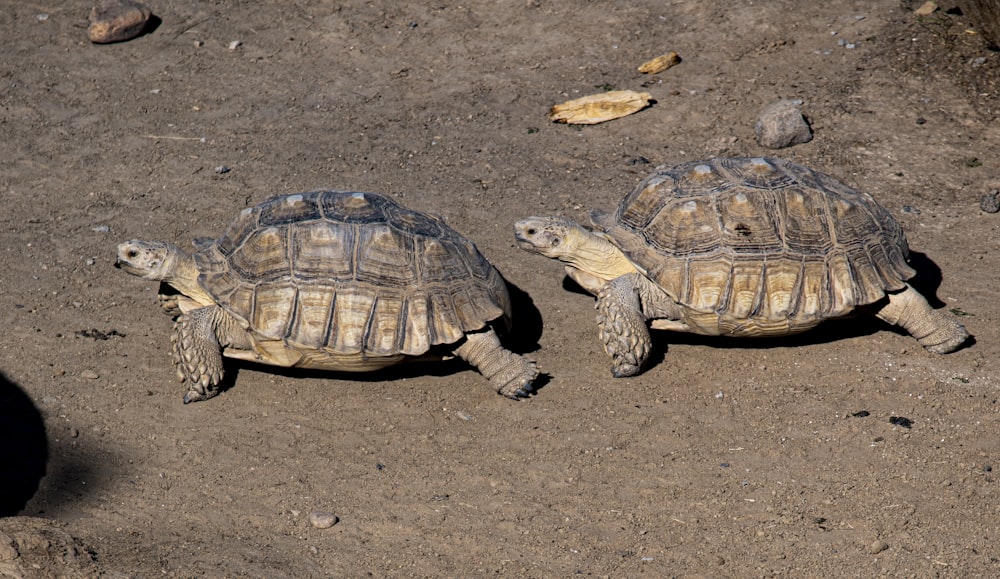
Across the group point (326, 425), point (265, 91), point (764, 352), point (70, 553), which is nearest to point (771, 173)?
point (764, 352)

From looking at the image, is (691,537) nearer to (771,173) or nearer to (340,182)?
(771,173)

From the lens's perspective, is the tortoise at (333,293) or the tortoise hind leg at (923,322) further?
the tortoise hind leg at (923,322)

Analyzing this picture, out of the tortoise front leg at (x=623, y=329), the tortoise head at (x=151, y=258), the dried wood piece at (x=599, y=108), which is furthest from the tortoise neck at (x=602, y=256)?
the dried wood piece at (x=599, y=108)

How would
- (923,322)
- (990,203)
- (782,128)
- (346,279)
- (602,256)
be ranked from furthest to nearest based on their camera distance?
(782,128), (990,203), (602,256), (923,322), (346,279)

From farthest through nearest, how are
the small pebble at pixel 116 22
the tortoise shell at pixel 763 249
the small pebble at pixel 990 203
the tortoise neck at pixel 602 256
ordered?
the small pebble at pixel 116 22
the small pebble at pixel 990 203
the tortoise neck at pixel 602 256
the tortoise shell at pixel 763 249

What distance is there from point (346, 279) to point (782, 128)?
16.0ft

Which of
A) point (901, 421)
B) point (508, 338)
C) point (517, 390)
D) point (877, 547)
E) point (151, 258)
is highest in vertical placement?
point (151, 258)

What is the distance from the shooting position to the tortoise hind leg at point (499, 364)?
5.71 metres

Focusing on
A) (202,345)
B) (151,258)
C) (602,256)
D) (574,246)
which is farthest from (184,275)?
(602,256)

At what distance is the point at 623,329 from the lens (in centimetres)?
584

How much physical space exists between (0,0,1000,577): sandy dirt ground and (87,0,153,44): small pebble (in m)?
0.15

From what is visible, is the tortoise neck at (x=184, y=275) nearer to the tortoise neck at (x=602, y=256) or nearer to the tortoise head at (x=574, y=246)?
the tortoise head at (x=574, y=246)

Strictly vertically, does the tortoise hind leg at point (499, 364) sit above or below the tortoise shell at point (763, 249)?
below

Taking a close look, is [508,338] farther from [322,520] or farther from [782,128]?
[782,128]
